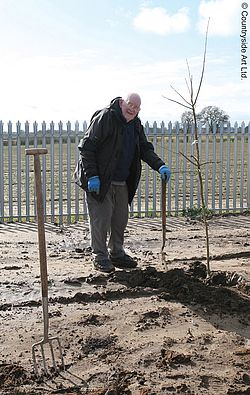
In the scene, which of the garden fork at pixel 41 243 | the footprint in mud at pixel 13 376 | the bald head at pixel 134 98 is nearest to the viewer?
the footprint in mud at pixel 13 376

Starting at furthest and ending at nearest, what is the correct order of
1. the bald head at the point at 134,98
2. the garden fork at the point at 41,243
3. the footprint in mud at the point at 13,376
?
the bald head at the point at 134,98
the garden fork at the point at 41,243
the footprint in mud at the point at 13,376

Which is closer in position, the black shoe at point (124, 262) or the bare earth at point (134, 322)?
the bare earth at point (134, 322)

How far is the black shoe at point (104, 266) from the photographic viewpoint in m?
5.85

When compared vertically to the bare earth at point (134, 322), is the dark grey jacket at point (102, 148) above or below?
above

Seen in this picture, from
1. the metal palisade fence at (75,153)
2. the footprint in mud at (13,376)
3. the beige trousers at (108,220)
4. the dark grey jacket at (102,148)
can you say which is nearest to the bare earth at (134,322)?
the footprint in mud at (13,376)

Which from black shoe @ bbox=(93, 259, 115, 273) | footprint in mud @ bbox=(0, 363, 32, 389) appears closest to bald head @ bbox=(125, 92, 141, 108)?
black shoe @ bbox=(93, 259, 115, 273)

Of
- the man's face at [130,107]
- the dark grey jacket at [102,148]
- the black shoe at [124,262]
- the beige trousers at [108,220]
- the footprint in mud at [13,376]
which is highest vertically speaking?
the man's face at [130,107]

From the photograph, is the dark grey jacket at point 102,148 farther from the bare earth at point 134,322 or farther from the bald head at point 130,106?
the bare earth at point 134,322

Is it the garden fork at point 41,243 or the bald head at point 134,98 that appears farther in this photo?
the bald head at point 134,98

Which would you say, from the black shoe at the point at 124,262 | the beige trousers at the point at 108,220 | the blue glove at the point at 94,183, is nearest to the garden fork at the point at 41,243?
the blue glove at the point at 94,183

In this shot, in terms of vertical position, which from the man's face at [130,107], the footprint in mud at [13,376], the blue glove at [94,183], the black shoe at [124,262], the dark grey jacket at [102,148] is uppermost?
the man's face at [130,107]

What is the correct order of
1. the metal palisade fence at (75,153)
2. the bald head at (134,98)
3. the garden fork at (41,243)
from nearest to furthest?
the garden fork at (41,243)
the bald head at (134,98)
the metal palisade fence at (75,153)

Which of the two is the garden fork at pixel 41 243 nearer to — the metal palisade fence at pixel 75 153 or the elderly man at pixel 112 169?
the elderly man at pixel 112 169

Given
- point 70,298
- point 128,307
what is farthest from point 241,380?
point 70,298
